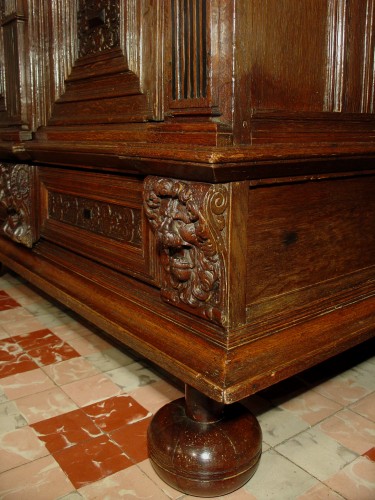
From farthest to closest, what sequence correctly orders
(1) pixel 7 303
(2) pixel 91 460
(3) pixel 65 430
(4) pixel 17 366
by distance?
(1) pixel 7 303, (4) pixel 17 366, (3) pixel 65 430, (2) pixel 91 460

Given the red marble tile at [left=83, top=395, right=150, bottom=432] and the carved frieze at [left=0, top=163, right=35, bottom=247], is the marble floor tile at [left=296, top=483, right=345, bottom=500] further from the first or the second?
the carved frieze at [left=0, top=163, right=35, bottom=247]

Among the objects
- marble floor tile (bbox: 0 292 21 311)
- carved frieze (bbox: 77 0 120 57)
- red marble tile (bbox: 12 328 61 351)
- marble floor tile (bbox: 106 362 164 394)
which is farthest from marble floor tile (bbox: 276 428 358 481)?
marble floor tile (bbox: 0 292 21 311)

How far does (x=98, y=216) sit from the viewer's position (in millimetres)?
1642

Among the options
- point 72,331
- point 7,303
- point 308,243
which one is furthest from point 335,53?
point 7,303

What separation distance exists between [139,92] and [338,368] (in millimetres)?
1170

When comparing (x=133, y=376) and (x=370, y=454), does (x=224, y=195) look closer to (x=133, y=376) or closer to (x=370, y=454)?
(x=370, y=454)

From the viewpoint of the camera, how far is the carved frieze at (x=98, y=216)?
57.9 inches

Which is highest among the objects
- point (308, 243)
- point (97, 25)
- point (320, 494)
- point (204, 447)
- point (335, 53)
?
point (97, 25)

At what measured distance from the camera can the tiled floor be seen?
1229 mm

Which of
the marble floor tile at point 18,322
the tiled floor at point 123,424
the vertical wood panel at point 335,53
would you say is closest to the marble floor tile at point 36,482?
the tiled floor at point 123,424

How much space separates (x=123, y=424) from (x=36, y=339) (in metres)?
0.75

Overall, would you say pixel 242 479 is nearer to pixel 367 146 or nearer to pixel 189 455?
pixel 189 455

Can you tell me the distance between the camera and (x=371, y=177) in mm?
1441

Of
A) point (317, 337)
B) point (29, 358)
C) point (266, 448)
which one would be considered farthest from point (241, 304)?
point (29, 358)
